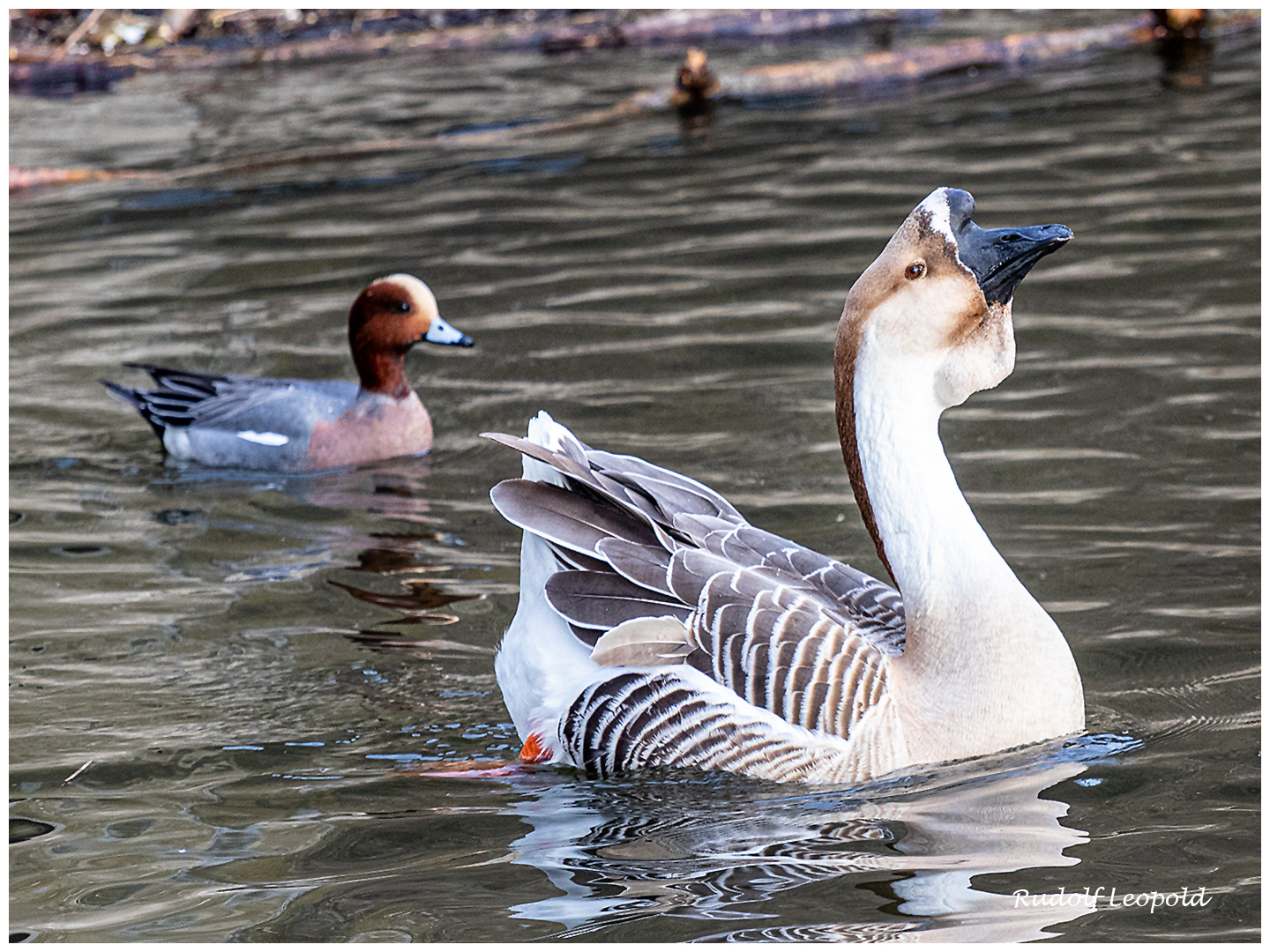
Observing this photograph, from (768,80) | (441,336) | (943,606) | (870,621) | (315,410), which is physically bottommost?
(870,621)

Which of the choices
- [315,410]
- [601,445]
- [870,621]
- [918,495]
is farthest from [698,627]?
[315,410]

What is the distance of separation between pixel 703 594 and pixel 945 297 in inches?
44.7

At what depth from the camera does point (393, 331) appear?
27.9 feet

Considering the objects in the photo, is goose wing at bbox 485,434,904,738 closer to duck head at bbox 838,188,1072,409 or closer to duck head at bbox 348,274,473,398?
duck head at bbox 838,188,1072,409

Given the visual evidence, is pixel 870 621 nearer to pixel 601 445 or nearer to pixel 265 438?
pixel 601 445

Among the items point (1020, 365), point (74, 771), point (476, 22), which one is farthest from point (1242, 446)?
point (476, 22)

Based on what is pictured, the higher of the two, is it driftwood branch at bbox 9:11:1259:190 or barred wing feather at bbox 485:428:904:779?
driftwood branch at bbox 9:11:1259:190

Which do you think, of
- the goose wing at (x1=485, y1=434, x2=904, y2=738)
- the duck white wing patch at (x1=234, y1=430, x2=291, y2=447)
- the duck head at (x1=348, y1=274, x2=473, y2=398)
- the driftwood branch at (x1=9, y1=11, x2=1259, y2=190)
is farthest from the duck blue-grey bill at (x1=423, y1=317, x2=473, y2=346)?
the driftwood branch at (x1=9, y1=11, x2=1259, y2=190)

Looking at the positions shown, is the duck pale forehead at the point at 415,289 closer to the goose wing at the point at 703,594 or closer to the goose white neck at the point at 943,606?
the goose wing at the point at 703,594

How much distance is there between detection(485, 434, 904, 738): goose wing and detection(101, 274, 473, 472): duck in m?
3.21

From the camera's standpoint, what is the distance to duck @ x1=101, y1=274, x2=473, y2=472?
824cm

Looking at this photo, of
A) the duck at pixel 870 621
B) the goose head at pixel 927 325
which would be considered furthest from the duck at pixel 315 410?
the goose head at pixel 927 325

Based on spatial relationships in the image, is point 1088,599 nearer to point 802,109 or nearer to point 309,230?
point 309,230

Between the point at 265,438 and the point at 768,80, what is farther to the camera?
the point at 768,80
